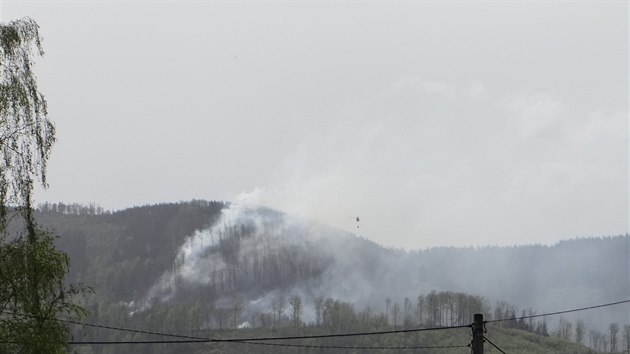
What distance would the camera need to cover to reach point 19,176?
1966 cm

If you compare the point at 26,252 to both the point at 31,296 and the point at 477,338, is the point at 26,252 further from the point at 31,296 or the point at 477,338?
the point at 477,338

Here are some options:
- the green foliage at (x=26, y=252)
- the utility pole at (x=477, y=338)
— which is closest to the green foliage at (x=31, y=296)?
the green foliage at (x=26, y=252)

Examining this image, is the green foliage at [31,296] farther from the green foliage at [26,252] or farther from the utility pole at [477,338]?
the utility pole at [477,338]

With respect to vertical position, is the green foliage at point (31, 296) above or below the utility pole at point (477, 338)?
above

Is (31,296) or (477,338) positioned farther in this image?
(477,338)

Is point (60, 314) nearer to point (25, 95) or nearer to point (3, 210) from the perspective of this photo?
point (3, 210)

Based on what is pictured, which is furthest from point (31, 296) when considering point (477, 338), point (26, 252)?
point (477, 338)

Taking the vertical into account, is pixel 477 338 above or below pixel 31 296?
below

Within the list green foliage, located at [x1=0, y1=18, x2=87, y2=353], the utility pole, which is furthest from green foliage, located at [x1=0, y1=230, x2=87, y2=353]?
the utility pole

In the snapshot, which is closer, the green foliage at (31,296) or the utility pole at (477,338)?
the green foliage at (31,296)

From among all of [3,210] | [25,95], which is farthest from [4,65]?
[3,210]

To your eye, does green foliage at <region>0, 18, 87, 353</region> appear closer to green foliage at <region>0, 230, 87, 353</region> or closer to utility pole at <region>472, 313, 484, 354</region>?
green foliage at <region>0, 230, 87, 353</region>

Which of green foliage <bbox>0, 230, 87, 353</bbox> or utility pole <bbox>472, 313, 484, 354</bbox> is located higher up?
green foliage <bbox>0, 230, 87, 353</bbox>

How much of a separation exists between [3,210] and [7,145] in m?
1.71
